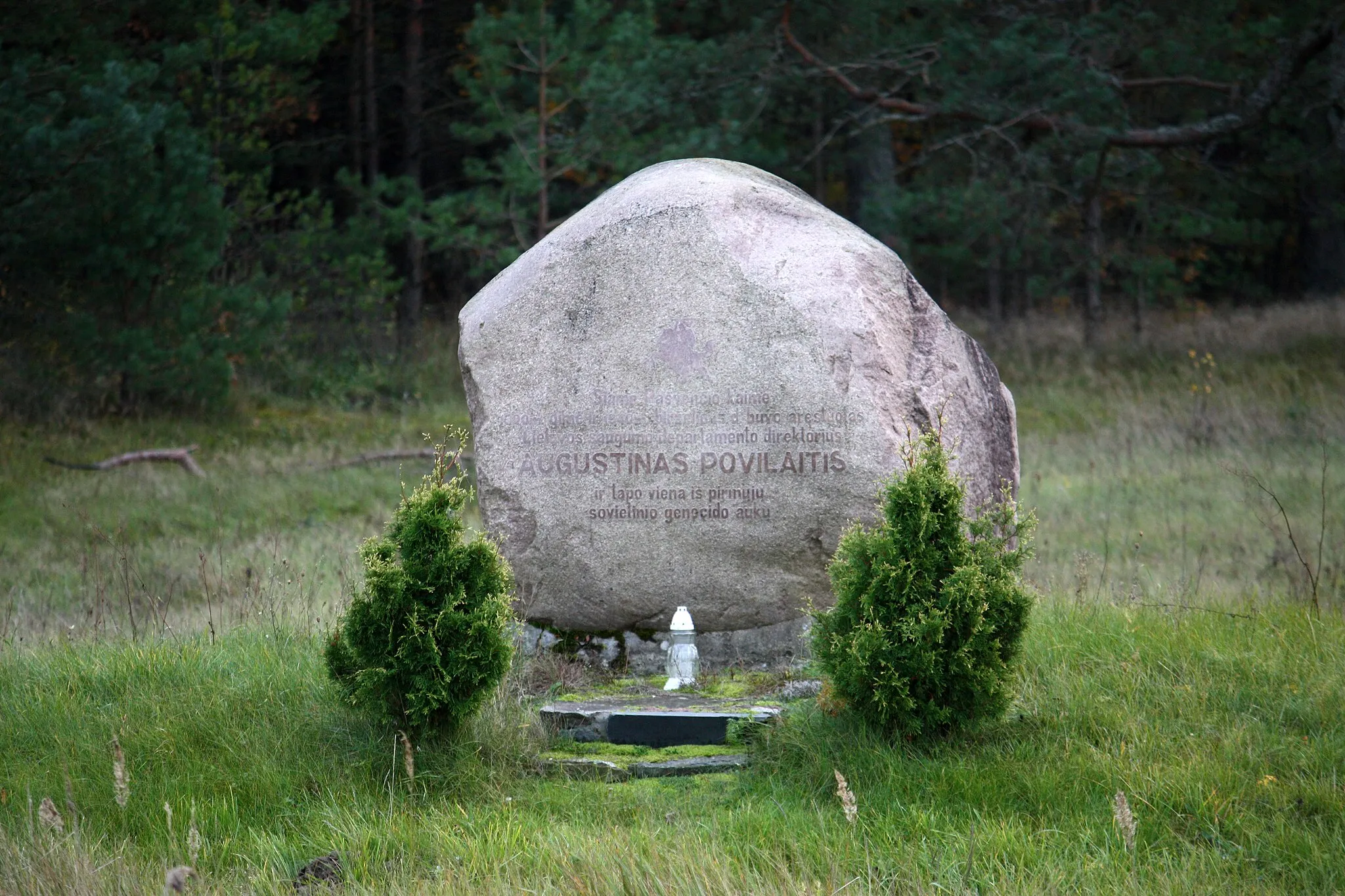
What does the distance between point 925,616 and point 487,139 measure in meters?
12.4

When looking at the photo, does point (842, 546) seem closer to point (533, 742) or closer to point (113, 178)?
point (533, 742)

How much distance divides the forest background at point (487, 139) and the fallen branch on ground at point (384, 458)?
76.2 inches

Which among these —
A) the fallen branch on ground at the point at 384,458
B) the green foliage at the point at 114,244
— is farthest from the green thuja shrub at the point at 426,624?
the green foliage at the point at 114,244

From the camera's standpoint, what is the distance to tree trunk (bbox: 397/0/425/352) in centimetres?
1784

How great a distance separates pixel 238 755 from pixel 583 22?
12.4m

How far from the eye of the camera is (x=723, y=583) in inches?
229

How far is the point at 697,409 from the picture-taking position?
19.1 ft

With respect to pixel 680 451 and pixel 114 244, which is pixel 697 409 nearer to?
pixel 680 451

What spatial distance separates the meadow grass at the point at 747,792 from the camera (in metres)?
3.84

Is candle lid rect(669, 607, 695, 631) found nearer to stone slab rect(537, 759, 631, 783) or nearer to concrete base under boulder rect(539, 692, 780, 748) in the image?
concrete base under boulder rect(539, 692, 780, 748)

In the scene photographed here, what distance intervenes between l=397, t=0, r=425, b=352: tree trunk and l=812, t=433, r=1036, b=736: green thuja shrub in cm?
1364

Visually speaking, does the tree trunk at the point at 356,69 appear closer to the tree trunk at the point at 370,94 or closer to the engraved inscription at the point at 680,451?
the tree trunk at the point at 370,94

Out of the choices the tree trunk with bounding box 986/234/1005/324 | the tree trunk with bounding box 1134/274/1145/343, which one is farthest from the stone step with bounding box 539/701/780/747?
the tree trunk with bounding box 1134/274/1145/343

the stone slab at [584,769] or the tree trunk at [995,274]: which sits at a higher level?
the tree trunk at [995,274]
